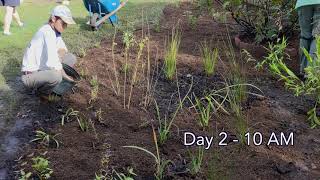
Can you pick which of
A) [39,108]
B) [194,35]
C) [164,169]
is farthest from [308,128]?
[194,35]

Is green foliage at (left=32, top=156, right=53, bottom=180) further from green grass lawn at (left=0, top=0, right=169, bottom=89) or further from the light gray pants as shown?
green grass lawn at (left=0, top=0, right=169, bottom=89)

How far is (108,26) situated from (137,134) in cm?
431

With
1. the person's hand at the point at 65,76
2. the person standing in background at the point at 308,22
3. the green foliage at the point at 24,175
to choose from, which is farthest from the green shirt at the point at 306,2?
the green foliage at the point at 24,175

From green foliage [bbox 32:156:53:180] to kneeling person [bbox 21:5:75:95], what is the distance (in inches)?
56.2

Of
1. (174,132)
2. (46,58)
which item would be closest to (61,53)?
(46,58)

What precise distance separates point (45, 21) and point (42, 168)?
217 inches

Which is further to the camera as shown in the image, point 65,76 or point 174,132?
point 65,76

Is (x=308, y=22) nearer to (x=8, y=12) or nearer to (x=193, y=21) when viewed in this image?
(x=193, y=21)

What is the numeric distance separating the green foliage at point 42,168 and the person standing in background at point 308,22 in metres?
2.95

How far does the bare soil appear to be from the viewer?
11.0 feet

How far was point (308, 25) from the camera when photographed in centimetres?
516

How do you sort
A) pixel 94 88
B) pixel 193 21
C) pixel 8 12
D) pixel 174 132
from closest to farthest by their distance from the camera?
pixel 174 132
pixel 94 88
pixel 8 12
pixel 193 21

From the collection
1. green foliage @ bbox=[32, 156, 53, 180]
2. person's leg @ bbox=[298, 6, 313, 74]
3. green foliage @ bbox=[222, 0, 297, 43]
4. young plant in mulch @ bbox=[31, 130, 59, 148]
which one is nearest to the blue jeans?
person's leg @ bbox=[298, 6, 313, 74]

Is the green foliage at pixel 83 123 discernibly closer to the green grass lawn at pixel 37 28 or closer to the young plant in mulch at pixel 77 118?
the young plant in mulch at pixel 77 118
